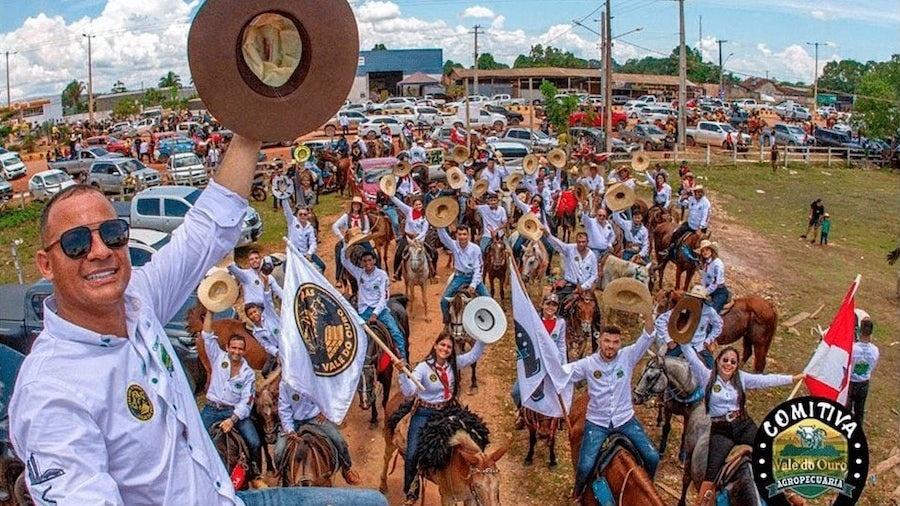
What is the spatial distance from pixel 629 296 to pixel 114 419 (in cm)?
595

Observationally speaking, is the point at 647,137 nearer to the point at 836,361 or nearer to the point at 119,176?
the point at 119,176

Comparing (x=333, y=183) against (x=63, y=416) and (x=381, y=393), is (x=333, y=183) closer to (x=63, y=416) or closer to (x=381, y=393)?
(x=381, y=393)

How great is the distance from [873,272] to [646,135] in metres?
19.8

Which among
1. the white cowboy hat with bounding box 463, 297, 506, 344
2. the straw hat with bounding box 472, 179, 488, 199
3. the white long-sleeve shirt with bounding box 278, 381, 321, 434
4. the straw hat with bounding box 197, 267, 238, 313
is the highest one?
the straw hat with bounding box 472, 179, 488, 199

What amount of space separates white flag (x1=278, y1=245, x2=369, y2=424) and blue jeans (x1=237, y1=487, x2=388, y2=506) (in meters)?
4.35

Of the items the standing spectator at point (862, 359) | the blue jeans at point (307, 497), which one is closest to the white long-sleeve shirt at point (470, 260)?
the standing spectator at point (862, 359)

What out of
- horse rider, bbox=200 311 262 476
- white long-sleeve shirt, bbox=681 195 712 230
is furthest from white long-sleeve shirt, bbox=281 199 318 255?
white long-sleeve shirt, bbox=681 195 712 230

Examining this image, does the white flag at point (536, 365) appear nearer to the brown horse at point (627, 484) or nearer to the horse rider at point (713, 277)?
the brown horse at point (627, 484)

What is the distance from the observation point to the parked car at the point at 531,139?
34669 mm

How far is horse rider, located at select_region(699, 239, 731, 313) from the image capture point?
36.9ft

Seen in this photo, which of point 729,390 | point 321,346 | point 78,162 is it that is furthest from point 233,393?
point 78,162

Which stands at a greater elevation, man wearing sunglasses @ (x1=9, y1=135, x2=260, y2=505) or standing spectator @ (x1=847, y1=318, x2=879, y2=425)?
man wearing sunglasses @ (x1=9, y1=135, x2=260, y2=505)

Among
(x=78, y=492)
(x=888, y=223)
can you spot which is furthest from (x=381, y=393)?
(x=888, y=223)

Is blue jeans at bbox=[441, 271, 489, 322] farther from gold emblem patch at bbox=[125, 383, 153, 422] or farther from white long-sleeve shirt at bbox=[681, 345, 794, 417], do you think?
gold emblem patch at bbox=[125, 383, 153, 422]
